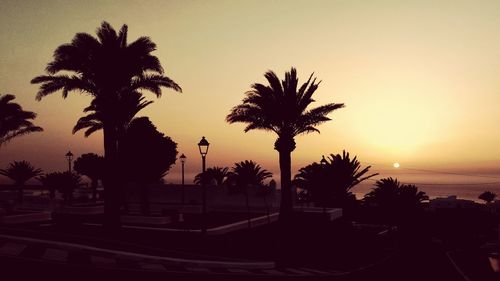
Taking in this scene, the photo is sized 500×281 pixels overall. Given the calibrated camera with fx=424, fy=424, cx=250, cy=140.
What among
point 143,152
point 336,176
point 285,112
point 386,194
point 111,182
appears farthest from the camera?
point 143,152

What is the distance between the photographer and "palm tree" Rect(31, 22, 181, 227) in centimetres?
2314

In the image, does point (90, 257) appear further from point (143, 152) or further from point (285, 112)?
point (143, 152)

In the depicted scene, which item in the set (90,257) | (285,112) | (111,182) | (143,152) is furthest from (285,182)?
(90,257)

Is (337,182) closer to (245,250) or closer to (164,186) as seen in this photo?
(245,250)

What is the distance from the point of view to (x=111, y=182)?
23250mm

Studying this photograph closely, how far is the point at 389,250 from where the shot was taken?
3025 cm

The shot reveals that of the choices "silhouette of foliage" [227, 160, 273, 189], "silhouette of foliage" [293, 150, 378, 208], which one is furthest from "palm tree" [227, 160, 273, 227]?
"silhouette of foliage" [293, 150, 378, 208]

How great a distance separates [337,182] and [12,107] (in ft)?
83.3

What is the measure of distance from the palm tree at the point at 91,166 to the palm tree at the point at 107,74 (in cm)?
2829

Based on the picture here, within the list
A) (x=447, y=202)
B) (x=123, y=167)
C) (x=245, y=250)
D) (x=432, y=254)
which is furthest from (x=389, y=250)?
(x=447, y=202)

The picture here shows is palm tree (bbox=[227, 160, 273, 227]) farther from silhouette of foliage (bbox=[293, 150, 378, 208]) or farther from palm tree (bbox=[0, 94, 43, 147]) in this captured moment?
palm tree (bbox=[0, 94, 43, 147])

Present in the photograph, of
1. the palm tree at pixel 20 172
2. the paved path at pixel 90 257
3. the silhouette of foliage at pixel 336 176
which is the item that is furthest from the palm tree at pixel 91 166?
the paved path at pixel 90 257

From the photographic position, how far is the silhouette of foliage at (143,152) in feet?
132

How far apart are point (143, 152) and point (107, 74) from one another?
1860 cm
